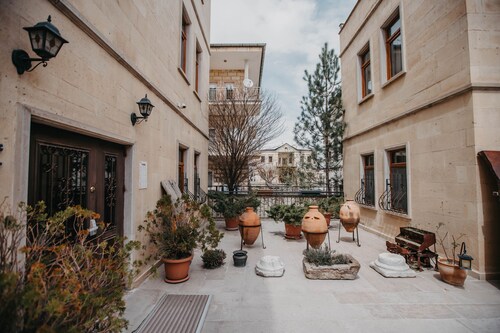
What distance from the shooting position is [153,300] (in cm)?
301

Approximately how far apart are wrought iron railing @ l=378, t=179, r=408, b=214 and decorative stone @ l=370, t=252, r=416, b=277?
1.90 m

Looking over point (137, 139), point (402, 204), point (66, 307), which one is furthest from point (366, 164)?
point (66, 307)

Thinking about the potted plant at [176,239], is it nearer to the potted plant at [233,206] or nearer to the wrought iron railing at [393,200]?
the potted plant at [233,206]

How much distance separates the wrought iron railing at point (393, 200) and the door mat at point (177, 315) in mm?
4848

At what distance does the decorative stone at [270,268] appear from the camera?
3.71 m

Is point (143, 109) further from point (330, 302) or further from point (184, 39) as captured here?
point (184, 39)

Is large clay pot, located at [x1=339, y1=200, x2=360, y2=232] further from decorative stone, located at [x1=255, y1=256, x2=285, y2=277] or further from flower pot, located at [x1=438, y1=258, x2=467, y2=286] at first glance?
decorative stone, located at [x1=255, y1=256, x2=285, y2=277]

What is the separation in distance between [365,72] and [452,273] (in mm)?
6340

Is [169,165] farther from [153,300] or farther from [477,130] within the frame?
[477,130]

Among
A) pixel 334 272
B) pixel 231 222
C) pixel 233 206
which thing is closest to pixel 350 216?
pixel 334 272

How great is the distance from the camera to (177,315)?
2684mm

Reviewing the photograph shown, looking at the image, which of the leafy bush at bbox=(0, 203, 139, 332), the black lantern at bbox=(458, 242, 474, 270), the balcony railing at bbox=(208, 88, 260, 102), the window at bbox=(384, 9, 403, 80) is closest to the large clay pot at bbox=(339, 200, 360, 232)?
the black lantern at bbox=(458, 242, 474, 270)

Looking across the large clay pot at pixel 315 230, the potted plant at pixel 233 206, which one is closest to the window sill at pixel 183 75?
the potted plant at pixel 233 206

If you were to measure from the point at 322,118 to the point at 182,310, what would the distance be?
991 centimetres
